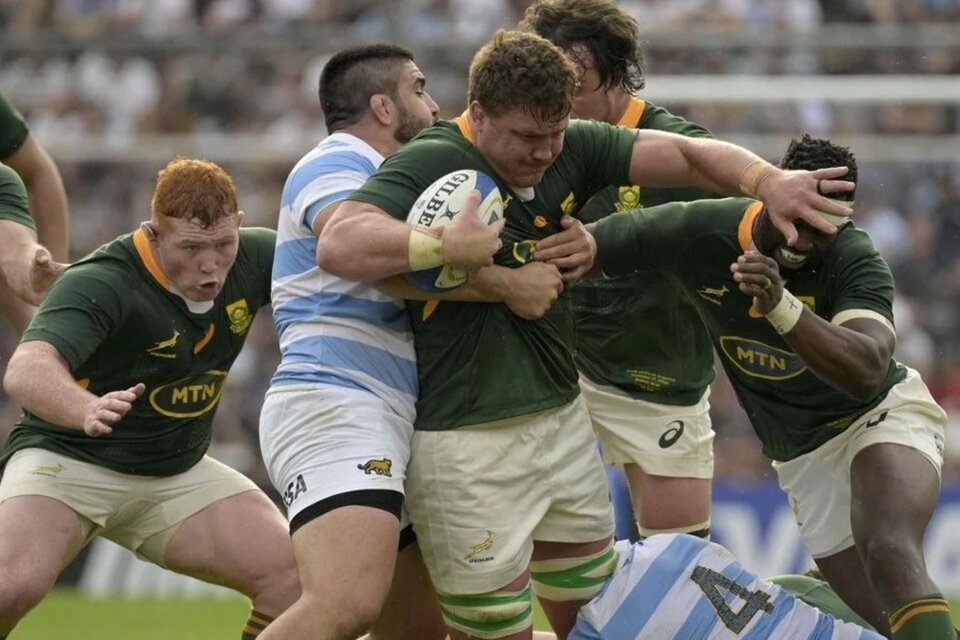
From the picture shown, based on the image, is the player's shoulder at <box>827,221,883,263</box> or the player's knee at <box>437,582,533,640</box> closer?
the player's knee at <box>437,582,533,640</box>

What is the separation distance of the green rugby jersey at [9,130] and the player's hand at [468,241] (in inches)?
149

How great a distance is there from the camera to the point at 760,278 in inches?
234

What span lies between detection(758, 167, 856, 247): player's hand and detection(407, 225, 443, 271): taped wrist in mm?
1184

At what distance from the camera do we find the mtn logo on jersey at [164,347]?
6988mm

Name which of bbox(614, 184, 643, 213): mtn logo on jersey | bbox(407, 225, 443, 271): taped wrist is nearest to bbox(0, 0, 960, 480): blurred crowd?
bbox(614, 184, 643, 213): mtn logo on jersey

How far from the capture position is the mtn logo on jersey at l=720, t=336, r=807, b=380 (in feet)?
22.0

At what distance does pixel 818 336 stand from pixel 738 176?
2.07ft

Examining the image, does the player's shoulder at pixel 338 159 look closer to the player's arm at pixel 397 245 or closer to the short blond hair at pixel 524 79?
the player's arm at pixel 397 245

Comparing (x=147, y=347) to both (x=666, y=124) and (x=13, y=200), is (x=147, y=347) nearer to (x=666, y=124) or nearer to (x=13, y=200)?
(x=13, y=200)

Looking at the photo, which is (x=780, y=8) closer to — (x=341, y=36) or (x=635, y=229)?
(x=341, y=36)

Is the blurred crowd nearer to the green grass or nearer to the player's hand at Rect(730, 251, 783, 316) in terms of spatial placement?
the green grass

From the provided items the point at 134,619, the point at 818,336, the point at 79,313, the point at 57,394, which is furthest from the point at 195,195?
the point at 134,619

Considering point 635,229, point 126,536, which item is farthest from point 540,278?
point 126,536

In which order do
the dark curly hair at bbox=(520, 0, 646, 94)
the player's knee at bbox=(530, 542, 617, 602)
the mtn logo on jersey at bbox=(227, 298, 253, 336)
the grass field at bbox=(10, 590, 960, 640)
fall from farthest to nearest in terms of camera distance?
the grass field at bbox=(10, 590, 960, 640) < the dark curly hair at bbox=(520, 0, 646, 94) < the mtn logo on jersey at bbox=(227, 298, 253, 336) < the player's knee at bbox=(530, 542, 617, 602)
